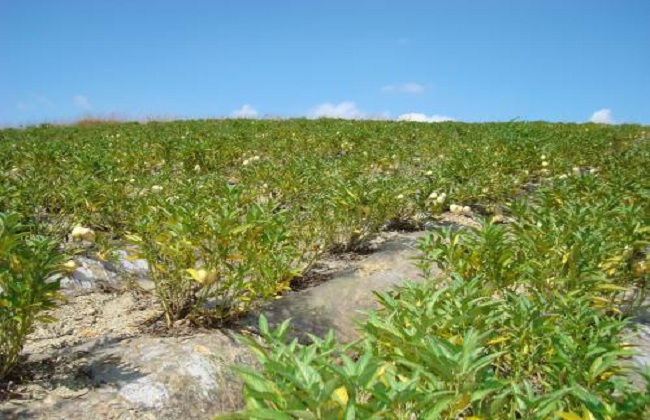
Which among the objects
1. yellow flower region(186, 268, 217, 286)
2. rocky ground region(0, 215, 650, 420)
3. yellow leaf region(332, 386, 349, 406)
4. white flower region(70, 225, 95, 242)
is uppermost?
white flower region(70, 225, 95, 242)

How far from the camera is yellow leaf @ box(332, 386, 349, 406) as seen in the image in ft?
4.69

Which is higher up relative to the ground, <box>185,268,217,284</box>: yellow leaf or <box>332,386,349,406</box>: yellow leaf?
<box>185,268,217,284</box>: yellow leaf

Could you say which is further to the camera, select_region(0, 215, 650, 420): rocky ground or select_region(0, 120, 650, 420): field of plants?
select_region(0, 215, 650, 420): rocky ground

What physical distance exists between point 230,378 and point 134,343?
629 mm

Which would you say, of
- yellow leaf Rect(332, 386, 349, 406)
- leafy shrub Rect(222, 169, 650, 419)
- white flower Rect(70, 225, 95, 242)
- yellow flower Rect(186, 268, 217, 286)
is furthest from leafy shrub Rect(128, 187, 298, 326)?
yellow leaf Rect(332, 386, 349, 406)

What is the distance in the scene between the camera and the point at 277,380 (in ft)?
5.00

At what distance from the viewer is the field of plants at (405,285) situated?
1600mm

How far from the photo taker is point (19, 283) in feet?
8.17

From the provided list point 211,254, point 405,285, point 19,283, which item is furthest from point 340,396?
point 211,254

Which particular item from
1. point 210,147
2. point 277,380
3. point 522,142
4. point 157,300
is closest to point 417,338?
point 277,380

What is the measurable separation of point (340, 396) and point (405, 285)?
48.1 inches

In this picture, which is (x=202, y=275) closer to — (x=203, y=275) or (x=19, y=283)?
(x=203, y=275)

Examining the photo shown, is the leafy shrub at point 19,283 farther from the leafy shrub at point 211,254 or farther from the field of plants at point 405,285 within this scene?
the leafy shrub at point 211,254

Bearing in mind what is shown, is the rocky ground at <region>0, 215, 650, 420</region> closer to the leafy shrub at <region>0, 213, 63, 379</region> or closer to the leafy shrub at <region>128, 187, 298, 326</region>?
the leafy shrub at <region>128, 187, 298, 326</region>
